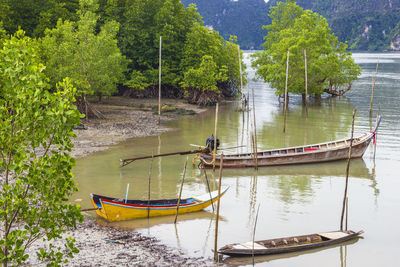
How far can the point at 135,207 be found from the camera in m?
18.8

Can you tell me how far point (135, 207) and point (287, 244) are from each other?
20.6ft

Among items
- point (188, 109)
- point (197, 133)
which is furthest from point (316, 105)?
point (197, 133)

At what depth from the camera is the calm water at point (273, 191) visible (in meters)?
17.6

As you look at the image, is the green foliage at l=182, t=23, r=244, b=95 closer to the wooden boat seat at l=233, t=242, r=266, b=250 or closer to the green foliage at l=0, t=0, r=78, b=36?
the green foliage at l=0, t=0, r=78, b=36

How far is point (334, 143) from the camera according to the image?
3136cm

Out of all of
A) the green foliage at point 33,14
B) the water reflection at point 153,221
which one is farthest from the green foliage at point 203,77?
the water reflection at point 153,221

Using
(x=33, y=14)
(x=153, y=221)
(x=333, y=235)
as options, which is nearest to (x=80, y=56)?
(x=33, y=14)

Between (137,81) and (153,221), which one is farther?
(137,81)

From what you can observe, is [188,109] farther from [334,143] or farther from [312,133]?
[334,143]

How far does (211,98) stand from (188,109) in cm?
614

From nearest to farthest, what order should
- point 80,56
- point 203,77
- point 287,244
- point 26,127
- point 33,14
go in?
point 26,127 < point 287,244 < point 80,56 < point 33,14 < point 203,77

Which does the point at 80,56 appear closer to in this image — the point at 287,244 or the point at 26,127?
the point at 287,244

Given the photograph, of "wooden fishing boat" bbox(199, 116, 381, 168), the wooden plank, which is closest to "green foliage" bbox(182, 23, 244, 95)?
"wooden fishing boat" bbox(199, 116, 381, 168)

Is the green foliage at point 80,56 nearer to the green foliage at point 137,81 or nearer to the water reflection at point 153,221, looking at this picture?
the green foliage at point 137,81
